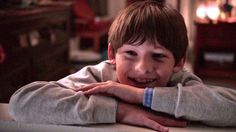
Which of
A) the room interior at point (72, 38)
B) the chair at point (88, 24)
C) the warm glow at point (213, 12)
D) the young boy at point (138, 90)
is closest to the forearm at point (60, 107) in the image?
the young boy at point (138, 90)

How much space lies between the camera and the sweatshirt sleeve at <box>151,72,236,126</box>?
66cm

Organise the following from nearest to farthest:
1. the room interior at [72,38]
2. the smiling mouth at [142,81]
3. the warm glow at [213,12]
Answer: the smiling mouth at [142,81] < the room interior at [72,38] < the warm glow at [213,12]

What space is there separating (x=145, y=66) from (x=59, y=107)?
222mm

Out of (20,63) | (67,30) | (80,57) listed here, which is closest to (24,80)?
(20,63)

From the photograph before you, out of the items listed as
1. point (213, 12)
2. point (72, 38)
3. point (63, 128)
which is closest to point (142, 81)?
point (63, 128)

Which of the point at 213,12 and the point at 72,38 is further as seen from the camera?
the point at 72,38

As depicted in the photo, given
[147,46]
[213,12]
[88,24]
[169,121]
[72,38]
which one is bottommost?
[72,38]

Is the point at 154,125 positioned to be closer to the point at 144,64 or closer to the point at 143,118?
the point at 143,118

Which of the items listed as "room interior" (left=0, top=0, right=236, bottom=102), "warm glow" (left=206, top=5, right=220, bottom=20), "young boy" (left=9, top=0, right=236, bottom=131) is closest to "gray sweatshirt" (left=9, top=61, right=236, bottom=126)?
"young boy" (left=9, top=0, right=236, bottom=131)

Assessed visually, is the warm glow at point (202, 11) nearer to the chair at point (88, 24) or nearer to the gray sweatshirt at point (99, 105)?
the chair at point (88, 24)

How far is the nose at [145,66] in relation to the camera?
764mm

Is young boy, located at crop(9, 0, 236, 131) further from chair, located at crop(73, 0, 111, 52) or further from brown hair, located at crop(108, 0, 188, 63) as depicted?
chair, located at crop(73, 0, 111, 52)

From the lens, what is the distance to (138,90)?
712mm

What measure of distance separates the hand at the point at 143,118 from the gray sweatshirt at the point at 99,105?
0.02 m
